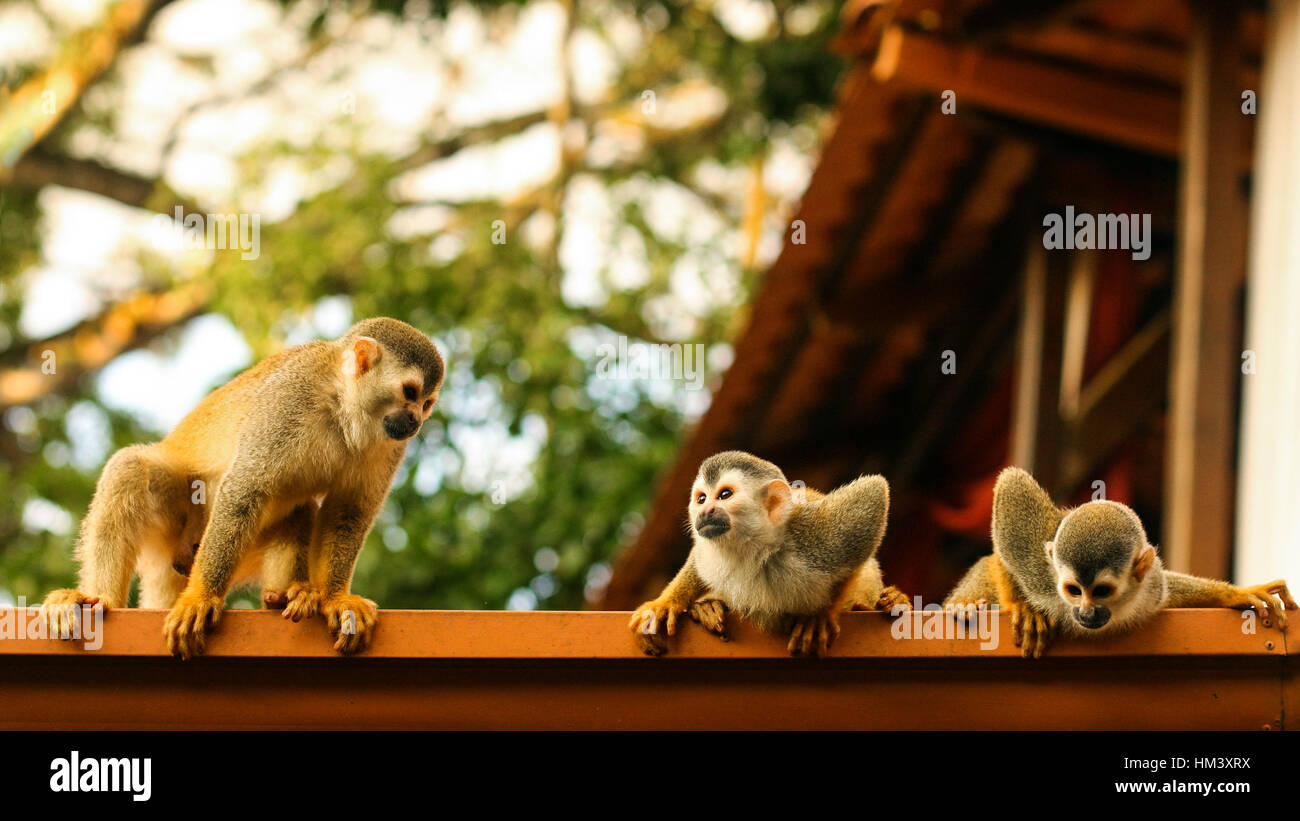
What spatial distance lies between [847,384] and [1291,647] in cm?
504

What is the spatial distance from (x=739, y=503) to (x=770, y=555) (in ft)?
0.47

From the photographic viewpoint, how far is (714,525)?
313cm

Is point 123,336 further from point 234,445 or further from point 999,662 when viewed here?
point 999,662

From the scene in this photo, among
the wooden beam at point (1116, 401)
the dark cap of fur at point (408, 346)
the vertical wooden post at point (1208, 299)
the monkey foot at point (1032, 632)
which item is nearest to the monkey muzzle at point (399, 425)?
the dark cap of fur at point (408, 346)

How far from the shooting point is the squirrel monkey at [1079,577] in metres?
2.92

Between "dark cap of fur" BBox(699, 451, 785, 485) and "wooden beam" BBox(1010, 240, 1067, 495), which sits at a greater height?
"wooden beam" BBox(1010, 240, 1067, 495)

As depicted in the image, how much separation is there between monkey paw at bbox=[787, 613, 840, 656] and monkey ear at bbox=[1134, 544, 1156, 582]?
678 millimetres

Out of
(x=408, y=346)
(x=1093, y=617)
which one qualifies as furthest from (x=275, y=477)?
(x=1093, y=617)

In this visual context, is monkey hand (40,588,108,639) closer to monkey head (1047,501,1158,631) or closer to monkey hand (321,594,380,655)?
monkey hand (321,594,380,655)

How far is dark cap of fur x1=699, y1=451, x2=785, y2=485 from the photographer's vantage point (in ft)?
10.7

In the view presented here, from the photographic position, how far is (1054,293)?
22.4 feet

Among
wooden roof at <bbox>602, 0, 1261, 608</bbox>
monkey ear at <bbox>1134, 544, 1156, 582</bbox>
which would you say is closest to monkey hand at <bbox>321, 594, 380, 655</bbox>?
monkey ear at <bbox>1134, 544, 1156, 582</bbox>

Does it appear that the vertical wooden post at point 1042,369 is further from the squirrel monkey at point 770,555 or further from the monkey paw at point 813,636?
the monkey paw at point 813,636
